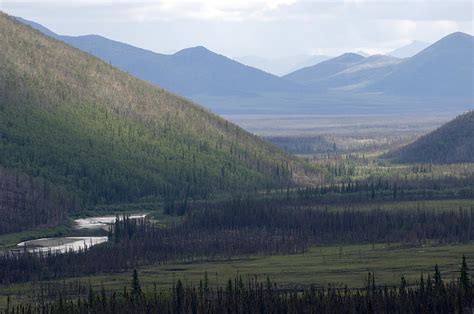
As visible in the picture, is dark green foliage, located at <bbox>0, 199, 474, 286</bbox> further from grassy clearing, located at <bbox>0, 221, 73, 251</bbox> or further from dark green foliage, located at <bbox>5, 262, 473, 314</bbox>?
dark green foliage, located at <bbox>5, 262, 473, 314</bbox>

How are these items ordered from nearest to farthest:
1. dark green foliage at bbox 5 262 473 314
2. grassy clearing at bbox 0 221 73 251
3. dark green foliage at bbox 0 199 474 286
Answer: dark green foliage at bbox 5 262 473 314 → dark green foliage at bbox 0 199 474 286 → grassy clearing at bbox 0 221 73 251

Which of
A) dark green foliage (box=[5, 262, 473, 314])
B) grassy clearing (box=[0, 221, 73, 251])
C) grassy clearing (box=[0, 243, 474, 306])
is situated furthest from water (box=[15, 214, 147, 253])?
dark green foliage (box=[5, 262, 473, 314])

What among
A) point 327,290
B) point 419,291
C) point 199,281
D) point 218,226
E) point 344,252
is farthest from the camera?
point 218,226

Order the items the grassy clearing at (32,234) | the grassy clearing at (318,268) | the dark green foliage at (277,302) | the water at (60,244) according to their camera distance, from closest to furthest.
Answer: the dark green foliage at (277,302) < the grassy clearing at (318,268) < the water at (60,244) < the grassy clearing at (32,234)

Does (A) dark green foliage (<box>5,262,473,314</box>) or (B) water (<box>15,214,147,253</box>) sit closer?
(A) dark green foliage (<box>5,262,473,314</box>)

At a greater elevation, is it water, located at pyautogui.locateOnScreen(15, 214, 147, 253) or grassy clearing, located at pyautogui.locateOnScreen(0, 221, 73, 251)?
grassy clearing, located at pyautogui.locateOnScreen(0, 221, 73, 251)

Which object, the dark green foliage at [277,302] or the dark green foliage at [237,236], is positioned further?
the dark green foliage at [237,236]

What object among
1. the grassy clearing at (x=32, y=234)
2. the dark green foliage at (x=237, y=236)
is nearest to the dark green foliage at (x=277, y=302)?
the dark green foliage at (x=237, y=236)

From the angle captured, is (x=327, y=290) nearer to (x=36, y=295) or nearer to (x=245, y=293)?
(x=245, y=293)

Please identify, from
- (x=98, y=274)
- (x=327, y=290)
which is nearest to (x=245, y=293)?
(x=327, y=290)

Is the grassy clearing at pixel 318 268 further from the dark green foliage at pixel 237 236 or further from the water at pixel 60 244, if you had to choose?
the water at pixel 60 244

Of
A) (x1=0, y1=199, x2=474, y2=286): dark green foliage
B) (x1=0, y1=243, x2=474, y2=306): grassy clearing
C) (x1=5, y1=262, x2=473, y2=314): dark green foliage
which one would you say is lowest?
(x1=5, y1=262, x2=473, y2=314): dark green foliage
